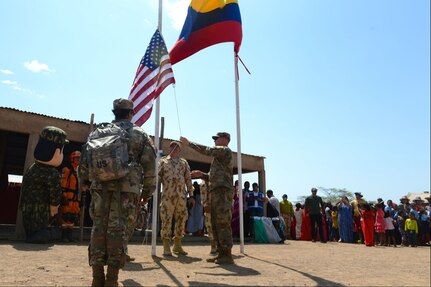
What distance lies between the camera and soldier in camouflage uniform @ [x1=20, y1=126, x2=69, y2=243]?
7.13 metres

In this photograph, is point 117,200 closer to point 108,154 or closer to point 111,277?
point 108,154

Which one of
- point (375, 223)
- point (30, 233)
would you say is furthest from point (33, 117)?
point (375, 223)

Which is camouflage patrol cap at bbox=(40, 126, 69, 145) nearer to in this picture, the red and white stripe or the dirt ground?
the red and white stripe

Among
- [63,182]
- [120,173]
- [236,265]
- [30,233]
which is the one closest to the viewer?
[120,173]

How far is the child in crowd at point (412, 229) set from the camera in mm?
12795

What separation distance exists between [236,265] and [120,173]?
8.99 ft

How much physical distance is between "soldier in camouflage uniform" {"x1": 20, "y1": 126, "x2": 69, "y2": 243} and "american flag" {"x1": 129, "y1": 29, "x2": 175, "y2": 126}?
232cm

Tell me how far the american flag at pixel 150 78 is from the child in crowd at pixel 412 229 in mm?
11079

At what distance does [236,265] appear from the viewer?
5316 mm

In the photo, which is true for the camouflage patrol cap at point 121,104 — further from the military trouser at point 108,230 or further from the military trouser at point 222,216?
the military trouser at point 222,216

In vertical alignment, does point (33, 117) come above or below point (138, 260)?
above

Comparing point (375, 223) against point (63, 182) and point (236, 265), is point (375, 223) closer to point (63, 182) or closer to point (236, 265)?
point (236, 265)

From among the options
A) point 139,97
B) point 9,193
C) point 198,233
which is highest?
point 139,97

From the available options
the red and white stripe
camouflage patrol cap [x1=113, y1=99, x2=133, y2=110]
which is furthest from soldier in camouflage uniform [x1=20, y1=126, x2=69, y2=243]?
camouflage patrol cap [x1=113, y1=99, x2=133, y2=110]
